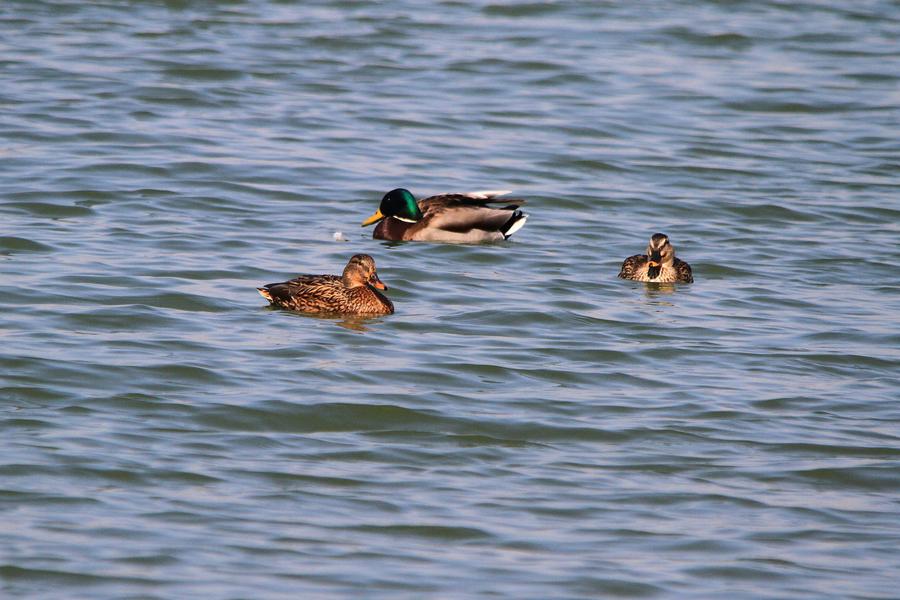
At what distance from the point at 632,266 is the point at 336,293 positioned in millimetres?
2804

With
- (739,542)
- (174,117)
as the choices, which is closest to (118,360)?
(739,542)

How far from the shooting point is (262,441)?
8617 mm

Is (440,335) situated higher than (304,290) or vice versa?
(304,290)

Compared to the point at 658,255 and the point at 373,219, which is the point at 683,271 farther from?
the point at 373,219

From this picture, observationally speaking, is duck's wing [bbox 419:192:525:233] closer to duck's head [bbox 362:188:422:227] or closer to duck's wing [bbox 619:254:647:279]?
duck's head [bbox 362:188:422:227]

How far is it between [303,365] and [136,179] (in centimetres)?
663

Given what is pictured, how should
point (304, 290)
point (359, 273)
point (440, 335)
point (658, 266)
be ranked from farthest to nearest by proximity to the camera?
point (658, 266) → point (359, 273) → point (304, 290) → point (440, 335)

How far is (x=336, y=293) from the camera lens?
1163 centimetres

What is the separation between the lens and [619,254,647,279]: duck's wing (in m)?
13.2

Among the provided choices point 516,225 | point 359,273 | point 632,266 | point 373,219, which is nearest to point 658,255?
point 632,266

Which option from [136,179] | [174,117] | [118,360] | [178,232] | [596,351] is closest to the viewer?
[118,360]

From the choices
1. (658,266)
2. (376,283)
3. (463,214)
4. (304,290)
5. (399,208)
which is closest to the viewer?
(304,290)

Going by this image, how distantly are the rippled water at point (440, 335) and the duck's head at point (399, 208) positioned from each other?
337 millimetres

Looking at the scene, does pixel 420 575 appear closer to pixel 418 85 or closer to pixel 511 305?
pixel 511 305
